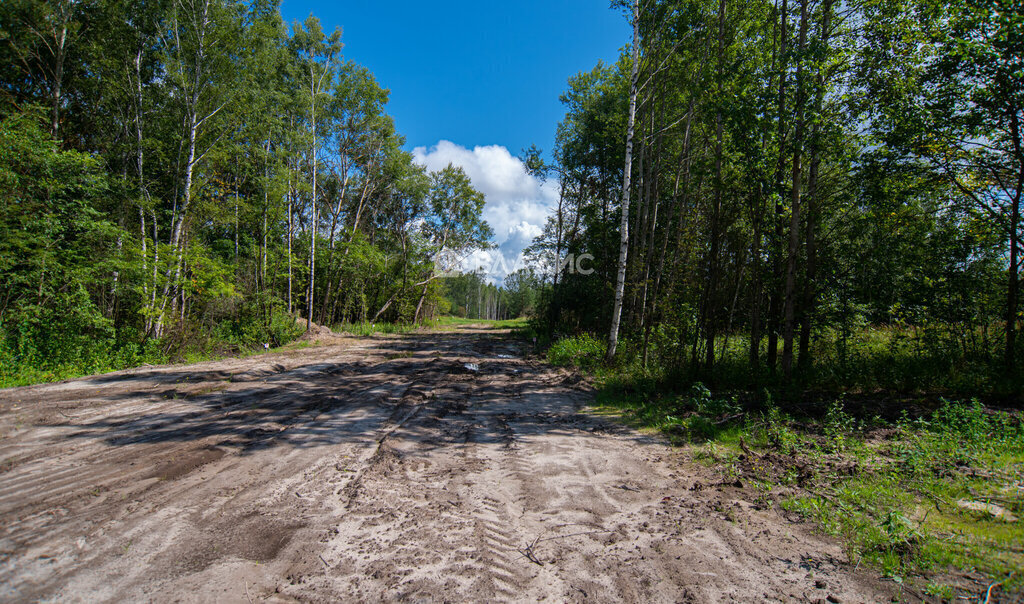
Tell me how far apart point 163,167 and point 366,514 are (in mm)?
17393

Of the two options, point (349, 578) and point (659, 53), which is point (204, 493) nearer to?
point (349, 578)

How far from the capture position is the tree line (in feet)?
27.8

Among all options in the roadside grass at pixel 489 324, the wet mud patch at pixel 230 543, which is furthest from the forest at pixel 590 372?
the roadside grass at pixel 489 324

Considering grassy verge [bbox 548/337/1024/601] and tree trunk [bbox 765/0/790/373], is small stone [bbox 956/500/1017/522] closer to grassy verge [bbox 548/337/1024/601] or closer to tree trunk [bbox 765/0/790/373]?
grassy verge [bbox 548/337/1024/601]

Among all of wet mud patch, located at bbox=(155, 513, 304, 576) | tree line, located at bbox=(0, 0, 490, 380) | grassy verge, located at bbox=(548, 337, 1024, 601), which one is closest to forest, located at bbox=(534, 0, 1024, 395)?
grassy verge, located at bbox=(548, 337, 1024, 601)

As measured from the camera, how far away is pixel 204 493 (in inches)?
135

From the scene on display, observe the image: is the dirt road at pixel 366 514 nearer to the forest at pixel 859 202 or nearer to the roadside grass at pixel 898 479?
the roadside grass at pixel 898 479

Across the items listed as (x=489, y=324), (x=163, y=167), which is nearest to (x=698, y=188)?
(x=163, y=167)

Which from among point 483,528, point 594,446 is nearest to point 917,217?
point 594,446

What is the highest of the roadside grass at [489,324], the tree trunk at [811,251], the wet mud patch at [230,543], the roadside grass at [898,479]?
the tree trunk at [811,251]

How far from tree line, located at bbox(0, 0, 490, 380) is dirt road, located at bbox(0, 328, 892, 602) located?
436 centimetres

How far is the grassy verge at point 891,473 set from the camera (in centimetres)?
246

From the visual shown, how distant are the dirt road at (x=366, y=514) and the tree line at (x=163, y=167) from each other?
4.36 meters

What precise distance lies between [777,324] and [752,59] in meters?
5.90
